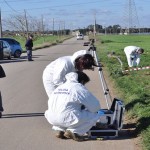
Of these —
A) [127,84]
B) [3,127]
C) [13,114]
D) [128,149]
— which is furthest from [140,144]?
[127,84]

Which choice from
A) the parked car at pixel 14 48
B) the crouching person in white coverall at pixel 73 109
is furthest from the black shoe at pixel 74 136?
the parked car at pixel 14 48

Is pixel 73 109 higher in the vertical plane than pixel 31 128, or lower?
higher

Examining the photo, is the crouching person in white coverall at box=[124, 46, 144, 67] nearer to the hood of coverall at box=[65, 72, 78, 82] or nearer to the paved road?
the paved road

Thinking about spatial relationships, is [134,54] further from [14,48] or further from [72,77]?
[14,48]

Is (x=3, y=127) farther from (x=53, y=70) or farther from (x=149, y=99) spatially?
(x=149, y=99)

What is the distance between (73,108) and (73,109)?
0.02m

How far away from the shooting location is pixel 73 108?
727 cm

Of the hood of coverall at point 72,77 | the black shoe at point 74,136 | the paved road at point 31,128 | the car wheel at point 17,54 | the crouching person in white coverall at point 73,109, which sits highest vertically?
the hood of coverall at point 72,77

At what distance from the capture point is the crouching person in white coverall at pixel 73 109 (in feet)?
23.7

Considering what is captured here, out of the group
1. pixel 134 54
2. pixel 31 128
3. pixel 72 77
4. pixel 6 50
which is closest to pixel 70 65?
pixel 72 77

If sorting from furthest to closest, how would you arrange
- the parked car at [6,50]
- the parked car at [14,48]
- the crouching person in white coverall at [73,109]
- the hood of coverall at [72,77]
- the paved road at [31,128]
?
the parked car at [14,48]
the parked car at [6,50]
the hood of coverall at [72,77]
the crouching person in white coverall at [73,109]
the paved road at [31,128]

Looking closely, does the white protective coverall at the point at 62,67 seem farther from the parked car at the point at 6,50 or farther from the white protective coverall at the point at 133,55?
the parked car at the point at 6,50

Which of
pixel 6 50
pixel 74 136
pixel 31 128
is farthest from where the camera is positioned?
pixel 6 50

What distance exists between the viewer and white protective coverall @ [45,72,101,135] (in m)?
7.21
